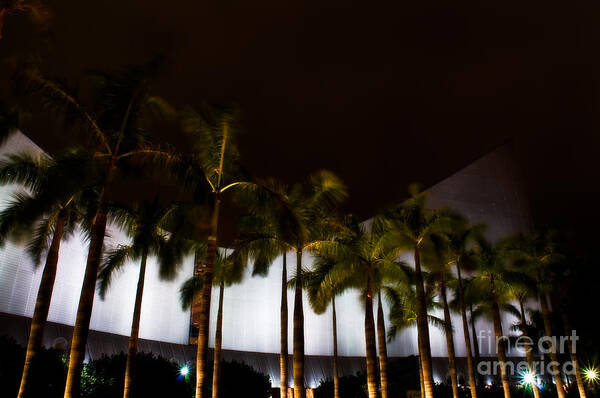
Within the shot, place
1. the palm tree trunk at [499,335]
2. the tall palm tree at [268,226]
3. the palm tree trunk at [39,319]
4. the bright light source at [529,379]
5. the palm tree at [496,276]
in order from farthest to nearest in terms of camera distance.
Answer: the bright light source at [529,379]
the palm tree at [496,276]
the palm tree trunk at [499,335]
the tall palm tree at [268,226]
the palm tree trunk at [39,319]

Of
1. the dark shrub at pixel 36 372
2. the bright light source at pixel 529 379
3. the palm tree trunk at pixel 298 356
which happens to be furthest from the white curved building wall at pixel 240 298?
the bright light source at pixel 529 379

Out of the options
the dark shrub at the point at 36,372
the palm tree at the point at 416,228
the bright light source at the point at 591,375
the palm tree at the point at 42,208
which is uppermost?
the palm tree at the point at 416,228

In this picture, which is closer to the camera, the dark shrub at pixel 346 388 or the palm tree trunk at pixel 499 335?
the palm tree trunk at pixel 499 335

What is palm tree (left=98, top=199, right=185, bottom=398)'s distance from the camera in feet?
55.5

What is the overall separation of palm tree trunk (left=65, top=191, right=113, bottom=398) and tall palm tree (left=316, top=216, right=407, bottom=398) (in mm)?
9308

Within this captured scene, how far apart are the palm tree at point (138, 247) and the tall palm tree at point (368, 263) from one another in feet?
20.2

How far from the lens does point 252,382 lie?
26.5 m

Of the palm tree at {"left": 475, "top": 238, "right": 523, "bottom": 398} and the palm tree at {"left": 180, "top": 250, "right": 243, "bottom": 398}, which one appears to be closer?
the palm tree at {"left": 180, "top": 250, "right": 243, "bottom": 398}

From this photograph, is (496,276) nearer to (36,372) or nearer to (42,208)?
(36,372)

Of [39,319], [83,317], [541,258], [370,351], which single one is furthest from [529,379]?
[83,317]

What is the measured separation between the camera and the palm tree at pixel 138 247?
1691cm

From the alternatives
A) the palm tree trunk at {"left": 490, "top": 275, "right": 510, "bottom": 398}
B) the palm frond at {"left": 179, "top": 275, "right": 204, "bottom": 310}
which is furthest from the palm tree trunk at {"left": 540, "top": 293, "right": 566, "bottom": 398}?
the palm frond at {"left": 179, "top": 275, "right": 204, "bottom": 310}

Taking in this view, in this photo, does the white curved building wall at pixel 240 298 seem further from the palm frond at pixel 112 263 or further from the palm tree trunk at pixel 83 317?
the palm tree trunk at pixel 83 317

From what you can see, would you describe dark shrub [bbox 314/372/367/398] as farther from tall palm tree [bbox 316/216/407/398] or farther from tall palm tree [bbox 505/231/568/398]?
tall palm tree [bbox 316/216/407/398]
